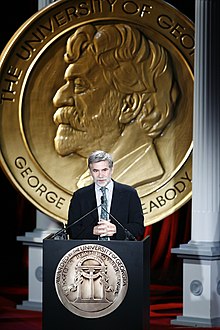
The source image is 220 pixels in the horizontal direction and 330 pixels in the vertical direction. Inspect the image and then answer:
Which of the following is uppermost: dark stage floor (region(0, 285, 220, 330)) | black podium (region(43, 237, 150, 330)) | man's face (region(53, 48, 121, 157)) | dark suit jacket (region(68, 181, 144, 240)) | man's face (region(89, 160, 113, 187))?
man's face (region(53, 48, 121, 157))

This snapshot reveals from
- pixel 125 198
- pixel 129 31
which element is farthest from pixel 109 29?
pixel 125 198

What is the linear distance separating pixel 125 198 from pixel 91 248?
→ 21.0 inches

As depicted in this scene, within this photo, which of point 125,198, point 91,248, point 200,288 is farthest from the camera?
point 200,288

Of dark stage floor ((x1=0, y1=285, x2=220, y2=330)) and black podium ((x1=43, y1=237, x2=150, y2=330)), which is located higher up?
black podium ((x1=43, y1=237, x2=150, y2=330))

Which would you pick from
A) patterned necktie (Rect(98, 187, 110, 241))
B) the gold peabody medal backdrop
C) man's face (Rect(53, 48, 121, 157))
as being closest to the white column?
the gold peabody medal backdrop

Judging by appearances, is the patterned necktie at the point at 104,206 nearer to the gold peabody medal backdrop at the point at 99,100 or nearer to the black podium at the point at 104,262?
the black podium at the point at 104,262

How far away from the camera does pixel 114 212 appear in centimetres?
616

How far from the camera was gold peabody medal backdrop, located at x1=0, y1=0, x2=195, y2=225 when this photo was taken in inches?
309

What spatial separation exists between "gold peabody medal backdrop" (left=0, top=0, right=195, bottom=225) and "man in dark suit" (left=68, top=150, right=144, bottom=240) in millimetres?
1596

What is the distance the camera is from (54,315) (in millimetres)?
5863

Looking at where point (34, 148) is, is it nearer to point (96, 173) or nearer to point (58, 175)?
point (58, 175)

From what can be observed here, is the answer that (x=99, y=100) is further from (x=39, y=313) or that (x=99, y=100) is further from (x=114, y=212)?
(x=114, y=212)

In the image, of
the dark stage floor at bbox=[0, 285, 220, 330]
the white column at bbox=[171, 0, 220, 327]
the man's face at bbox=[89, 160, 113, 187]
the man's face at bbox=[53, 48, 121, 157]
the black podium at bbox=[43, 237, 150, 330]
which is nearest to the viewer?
the black podium at bbox=[43, 237, 150, 330]

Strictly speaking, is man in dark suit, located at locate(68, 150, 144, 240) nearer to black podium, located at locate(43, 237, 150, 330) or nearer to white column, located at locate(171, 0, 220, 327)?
black podium, located at locate(43, 237, 150, 330)
